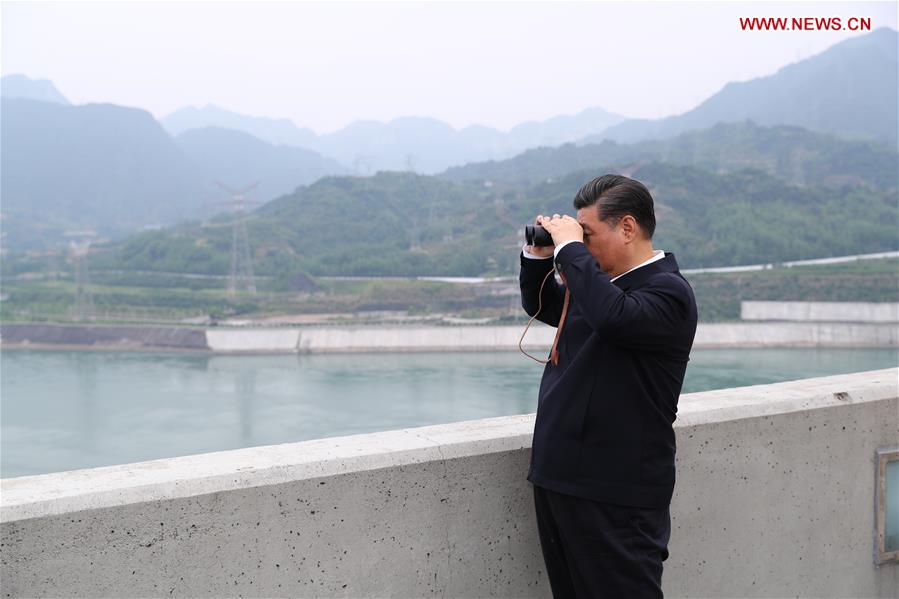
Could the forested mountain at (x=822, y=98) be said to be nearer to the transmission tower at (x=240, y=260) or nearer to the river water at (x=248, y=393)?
the transmission tower at (x=240, y=260)

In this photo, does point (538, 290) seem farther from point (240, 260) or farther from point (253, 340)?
point (240, 260)

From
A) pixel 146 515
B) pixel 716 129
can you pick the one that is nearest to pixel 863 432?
pixel 146 515

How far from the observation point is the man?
1.44 metres

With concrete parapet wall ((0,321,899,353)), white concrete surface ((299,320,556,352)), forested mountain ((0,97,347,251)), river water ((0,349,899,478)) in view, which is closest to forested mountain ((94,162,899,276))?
concrete parapet wall ((0,321,899,353))

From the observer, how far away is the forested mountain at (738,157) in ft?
251

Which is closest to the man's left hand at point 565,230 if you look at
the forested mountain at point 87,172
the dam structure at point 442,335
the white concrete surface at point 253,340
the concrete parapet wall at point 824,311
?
the dam structure at point 442,335

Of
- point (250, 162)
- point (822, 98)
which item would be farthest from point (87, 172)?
point (822, 98)

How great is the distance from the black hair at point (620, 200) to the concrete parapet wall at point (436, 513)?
50 cm

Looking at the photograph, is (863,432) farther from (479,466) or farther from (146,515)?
(146,515)

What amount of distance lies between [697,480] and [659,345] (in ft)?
2.01

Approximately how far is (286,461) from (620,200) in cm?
77

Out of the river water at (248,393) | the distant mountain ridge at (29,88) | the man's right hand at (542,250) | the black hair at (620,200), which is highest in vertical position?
the distant mountain ridge at (29,88)

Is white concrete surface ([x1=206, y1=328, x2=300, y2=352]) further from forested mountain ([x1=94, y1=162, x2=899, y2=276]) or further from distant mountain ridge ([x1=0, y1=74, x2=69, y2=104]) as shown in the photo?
distant mountain ridge ([x1=0, y1=74, x2=69, y2=104])

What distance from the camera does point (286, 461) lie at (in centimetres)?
154
